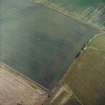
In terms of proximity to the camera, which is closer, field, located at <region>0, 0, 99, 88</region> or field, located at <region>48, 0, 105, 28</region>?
field, located at <region>0, 0, 99, 88</region>

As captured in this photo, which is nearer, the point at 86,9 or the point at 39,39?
the point at 39,39

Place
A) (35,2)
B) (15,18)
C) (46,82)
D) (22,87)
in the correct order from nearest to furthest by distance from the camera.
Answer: (22,87) → (46,82) → (15,18) → (35,2)

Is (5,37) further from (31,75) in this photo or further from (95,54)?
(95,54)

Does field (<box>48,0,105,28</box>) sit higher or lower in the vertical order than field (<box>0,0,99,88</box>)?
higher

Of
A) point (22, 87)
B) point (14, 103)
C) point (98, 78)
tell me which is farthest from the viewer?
point (22, 87)

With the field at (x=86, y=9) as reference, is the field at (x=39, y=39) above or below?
below

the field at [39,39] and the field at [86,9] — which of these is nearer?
the field at [39,39]

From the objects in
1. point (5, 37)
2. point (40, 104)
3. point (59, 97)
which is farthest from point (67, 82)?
point (5, 37)

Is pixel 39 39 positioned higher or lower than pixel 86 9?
lower
